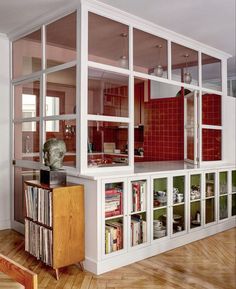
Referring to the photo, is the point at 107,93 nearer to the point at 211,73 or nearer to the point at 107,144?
the point at 107,144

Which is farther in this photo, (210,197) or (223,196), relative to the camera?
(223,196)

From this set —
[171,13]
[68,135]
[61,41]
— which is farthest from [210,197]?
[61,41]

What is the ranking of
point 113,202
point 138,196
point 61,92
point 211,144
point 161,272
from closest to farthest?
1. point 161,272
2. point 113,202
3. point 138,196
4. point 61,92
5. point 211,144

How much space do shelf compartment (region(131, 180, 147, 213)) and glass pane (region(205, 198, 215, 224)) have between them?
1.24 metres

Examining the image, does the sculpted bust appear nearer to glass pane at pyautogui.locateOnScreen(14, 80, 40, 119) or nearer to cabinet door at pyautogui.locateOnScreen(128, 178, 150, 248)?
cabinet door at pyautogui.locateOnScreen(128, 178, 150, 248)

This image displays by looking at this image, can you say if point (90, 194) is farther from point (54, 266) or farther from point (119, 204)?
point (54, 266)

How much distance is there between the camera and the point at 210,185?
4.21 m

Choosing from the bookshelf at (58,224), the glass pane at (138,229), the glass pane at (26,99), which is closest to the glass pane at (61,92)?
the glass pane at (26,99)

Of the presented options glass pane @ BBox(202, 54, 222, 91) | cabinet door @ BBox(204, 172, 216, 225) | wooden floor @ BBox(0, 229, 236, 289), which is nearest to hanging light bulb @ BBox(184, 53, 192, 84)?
glass pane @ BBox(202, 54, 222, 91)

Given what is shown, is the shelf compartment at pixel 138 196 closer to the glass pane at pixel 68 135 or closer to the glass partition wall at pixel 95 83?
the glass partition wall at pixel 95 83

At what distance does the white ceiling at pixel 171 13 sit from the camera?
313cm

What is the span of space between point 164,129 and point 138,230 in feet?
8.15

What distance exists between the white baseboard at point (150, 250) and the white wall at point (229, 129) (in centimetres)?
109

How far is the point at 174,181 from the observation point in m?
3.67
